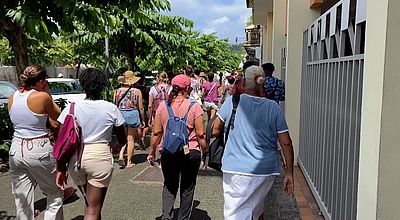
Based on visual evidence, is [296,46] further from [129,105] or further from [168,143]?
[168,143]

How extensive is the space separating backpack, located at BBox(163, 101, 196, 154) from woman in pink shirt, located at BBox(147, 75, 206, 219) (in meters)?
0.02

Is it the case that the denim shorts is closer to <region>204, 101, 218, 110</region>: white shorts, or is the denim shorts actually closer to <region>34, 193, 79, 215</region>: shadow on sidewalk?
<region>34, 193, 79, 215</region>: shadow on sidewalk

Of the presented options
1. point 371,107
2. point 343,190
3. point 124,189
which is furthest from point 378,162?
point 124,189

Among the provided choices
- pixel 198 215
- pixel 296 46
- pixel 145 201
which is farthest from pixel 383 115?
pixel 296 46

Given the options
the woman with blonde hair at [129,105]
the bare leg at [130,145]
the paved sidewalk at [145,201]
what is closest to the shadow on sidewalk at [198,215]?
the paved sidewalk at [145,201]

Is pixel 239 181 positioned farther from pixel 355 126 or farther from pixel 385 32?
pixel 385 32

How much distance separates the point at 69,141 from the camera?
386 cm

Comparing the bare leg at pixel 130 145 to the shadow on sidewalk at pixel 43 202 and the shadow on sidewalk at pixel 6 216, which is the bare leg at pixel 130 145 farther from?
the shadow on sidewalk at pixel 6 216

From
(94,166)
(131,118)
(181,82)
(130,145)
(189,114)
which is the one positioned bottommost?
(130,145)

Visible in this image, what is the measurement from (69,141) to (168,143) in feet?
3.37

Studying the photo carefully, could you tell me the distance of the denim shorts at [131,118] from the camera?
794 centimetres

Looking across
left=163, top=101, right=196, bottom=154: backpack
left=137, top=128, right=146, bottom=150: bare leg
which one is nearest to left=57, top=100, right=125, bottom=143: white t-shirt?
left=163, top=101, right=196, bottom=154: backpack

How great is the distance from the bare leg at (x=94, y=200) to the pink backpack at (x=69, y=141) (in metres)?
0.28

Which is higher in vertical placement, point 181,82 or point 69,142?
point 181,82
